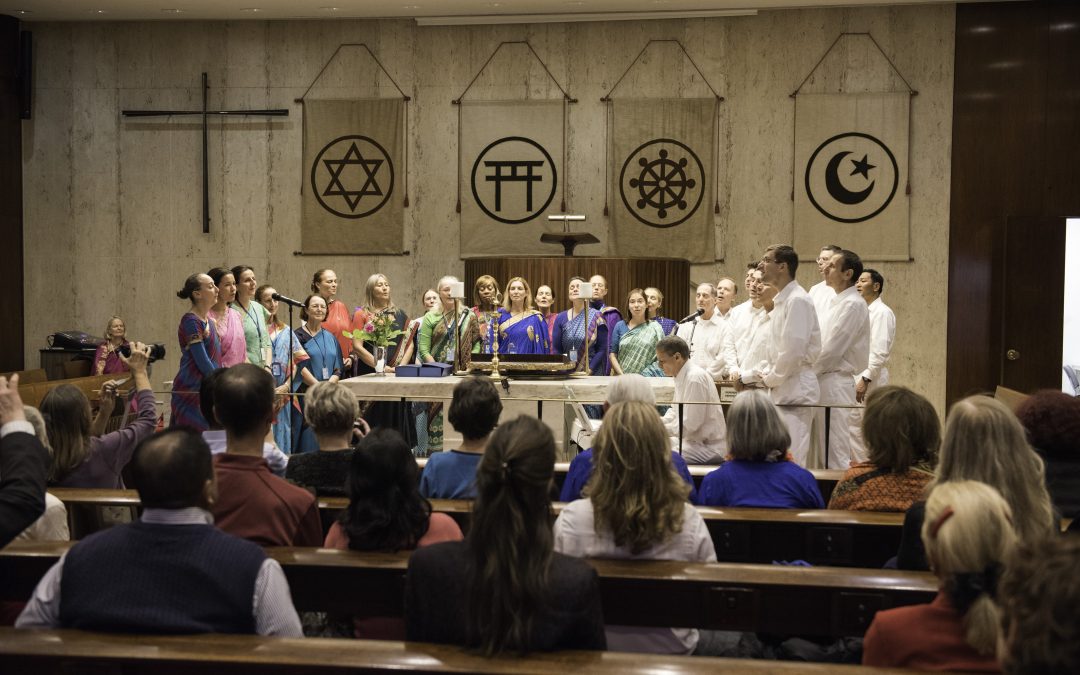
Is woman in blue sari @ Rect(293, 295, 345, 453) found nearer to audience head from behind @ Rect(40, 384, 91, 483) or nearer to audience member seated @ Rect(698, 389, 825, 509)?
audience head from behind @ Rect(40, 384, 91, 483)

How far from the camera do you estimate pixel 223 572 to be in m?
1.80

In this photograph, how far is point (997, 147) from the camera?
9258 mm

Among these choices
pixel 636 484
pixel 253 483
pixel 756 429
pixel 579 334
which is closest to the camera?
pixel 636 484

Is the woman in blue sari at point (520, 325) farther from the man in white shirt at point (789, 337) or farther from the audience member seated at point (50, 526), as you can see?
the audience member seated at point (50, 526)

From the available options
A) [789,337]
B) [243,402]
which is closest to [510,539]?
[243,402]

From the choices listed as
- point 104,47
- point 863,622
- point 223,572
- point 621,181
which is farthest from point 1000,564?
point 104,47

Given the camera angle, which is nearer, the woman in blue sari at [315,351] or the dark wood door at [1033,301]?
the woman in blue sari at [315,351]

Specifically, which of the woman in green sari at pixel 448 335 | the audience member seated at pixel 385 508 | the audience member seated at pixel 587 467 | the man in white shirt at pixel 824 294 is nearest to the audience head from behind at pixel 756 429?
the audience member seated at pixel 587 467

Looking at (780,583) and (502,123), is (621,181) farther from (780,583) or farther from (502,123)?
(780,583)

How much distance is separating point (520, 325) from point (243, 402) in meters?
4.83

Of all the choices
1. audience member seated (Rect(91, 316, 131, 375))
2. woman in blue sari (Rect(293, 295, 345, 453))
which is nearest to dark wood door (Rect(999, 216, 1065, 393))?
woman in blue sari (Rect(293, 295, 345, 453))

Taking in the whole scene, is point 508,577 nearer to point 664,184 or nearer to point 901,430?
point 901,430

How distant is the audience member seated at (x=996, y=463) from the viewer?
7.36 feet

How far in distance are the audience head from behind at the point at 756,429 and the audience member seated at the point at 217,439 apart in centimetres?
143
